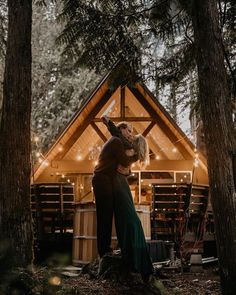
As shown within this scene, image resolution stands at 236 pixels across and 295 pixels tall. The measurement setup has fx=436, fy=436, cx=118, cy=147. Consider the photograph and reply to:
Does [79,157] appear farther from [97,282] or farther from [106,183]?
[97,282]

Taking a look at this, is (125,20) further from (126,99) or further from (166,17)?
(126,99)

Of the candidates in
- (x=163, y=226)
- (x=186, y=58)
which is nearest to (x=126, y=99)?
(x=163, y=226)

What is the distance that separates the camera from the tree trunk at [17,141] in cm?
538

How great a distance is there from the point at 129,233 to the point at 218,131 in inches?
75.6

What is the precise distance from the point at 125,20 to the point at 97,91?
574 cm

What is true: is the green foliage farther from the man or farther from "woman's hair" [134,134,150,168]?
the man

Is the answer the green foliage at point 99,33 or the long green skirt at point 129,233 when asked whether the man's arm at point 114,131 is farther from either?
the green foliage at point 99,33

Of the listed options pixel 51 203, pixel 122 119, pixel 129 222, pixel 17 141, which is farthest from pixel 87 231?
pixel 122 119

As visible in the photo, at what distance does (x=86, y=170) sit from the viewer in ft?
47.2

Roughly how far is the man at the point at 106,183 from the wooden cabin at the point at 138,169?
3.00m

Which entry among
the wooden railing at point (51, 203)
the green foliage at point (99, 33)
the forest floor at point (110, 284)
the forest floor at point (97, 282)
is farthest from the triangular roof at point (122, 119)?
the forest floor at point (110, 284)

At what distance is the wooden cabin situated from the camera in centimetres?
962

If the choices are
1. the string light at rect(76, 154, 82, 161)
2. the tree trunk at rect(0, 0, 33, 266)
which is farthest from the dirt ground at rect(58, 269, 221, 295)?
the string light at rect(76, 154, 82, 161)

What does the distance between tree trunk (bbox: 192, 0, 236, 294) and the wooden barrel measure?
260 cm
